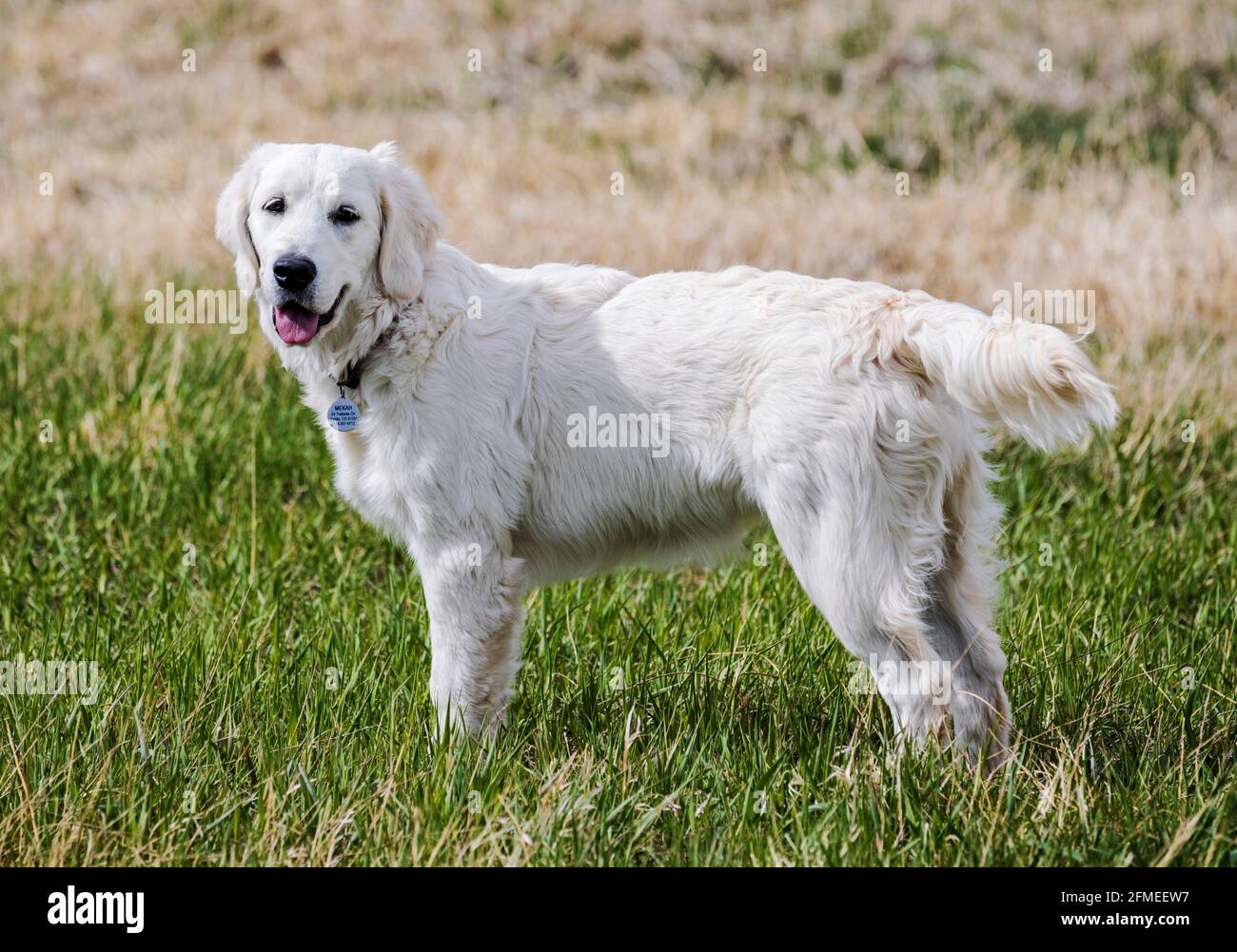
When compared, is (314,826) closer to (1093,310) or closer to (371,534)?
(371,534)

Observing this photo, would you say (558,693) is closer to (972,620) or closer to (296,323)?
(972,620)

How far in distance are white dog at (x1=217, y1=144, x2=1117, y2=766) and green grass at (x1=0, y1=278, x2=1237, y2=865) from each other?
337 mm

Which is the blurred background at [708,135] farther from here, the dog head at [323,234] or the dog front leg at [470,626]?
the dog front leg at [470,626]

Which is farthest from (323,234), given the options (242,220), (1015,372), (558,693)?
(1015,372)

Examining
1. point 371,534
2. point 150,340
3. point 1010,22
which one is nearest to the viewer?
point 371,534

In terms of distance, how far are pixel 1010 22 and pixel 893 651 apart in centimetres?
1337

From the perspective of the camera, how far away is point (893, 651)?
11.8 ft

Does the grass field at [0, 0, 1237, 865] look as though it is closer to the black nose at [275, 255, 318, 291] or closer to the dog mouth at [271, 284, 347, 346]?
the dog mouth at [271, 284, 347, 346]

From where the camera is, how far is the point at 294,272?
367 cm

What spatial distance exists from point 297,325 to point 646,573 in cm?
213

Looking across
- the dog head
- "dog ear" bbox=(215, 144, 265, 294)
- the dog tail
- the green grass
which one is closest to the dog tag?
the dog head

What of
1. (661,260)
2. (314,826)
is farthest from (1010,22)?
(314,826)

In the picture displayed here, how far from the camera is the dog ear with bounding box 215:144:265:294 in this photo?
3.96 m

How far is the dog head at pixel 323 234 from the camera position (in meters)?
3.71
